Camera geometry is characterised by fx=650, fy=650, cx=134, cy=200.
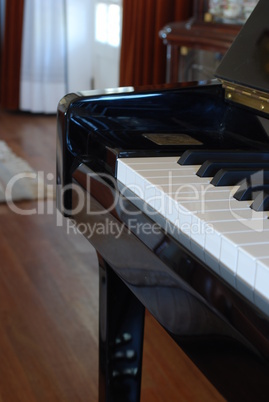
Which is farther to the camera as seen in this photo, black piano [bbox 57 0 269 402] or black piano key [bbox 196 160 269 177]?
black piano key [bbox 196 160 269 177]

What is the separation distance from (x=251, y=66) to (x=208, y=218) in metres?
0.41

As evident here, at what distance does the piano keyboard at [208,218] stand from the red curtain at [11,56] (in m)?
4.16

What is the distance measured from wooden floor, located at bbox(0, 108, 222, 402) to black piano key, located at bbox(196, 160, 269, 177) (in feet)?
3.01

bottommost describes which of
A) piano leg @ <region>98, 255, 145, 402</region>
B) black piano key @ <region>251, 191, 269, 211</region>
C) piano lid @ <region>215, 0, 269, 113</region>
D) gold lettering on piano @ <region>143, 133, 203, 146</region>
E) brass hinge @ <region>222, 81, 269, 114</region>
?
piano leg @ <region>98, 255, 145, 402</region>

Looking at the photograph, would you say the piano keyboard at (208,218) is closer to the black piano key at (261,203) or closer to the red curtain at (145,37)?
the black piano key at (261,203)

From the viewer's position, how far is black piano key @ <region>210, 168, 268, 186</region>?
82 centimetres

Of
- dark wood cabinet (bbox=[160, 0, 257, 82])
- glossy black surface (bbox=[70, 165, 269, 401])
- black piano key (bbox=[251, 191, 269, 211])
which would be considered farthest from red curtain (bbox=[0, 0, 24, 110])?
black piano key (bbox=[251, 191, 269, 211])

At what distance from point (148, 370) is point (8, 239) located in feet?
3.57

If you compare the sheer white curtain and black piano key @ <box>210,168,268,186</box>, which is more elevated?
black piano key @ <box>210,168,268,186</box>

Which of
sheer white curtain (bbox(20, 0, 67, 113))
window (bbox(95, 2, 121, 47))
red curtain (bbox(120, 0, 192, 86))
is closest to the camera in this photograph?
red curtain (bbox(120, 0, 192, 86))

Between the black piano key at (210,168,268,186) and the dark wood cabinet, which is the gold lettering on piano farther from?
the dark wood cabinet

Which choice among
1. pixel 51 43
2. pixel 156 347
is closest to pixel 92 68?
pixel 51 43

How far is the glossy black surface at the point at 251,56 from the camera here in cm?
101

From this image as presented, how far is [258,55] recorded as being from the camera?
104cm
